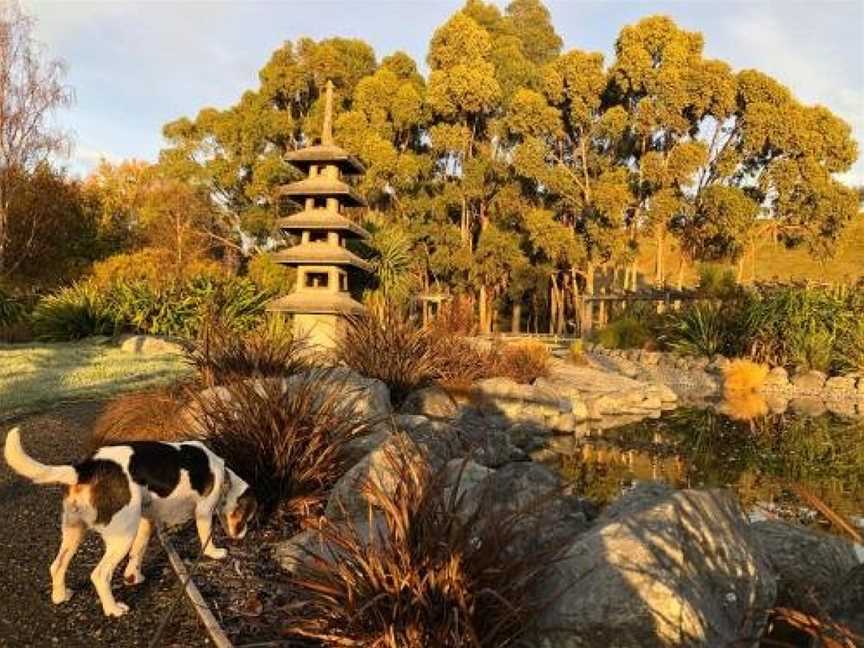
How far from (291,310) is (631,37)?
26.6 metres

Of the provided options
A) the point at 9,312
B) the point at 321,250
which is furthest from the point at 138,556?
the point at 9,312

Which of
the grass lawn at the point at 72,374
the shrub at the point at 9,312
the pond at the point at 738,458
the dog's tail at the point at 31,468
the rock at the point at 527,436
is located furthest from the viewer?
the shrub at the point at 9,312

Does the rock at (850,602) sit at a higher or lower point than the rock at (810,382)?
higher

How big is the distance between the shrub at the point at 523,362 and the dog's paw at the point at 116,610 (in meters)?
12.4

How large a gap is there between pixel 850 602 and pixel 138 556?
3813 millimetres

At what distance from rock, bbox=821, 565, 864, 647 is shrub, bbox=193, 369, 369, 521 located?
3523 millimetres

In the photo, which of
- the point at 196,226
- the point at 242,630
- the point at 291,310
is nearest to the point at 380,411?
the point at 242,630

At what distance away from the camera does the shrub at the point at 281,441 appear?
19.6ft

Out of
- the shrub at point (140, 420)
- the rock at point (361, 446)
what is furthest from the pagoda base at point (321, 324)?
the rock at point (361, 446)

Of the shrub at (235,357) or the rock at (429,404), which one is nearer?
the shrub at (235,357)

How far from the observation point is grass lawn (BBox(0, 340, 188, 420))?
430 inches

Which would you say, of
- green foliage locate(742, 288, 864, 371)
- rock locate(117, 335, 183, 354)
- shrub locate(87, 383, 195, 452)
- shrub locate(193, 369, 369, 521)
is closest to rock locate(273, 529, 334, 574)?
shrub locate(193, 369, 369, 521)

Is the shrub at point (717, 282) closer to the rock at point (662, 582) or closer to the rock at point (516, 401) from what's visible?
the rock at point (516, 401)

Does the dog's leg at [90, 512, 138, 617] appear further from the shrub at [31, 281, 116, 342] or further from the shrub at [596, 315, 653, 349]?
the shrub at [596, 315, 653, 349]
